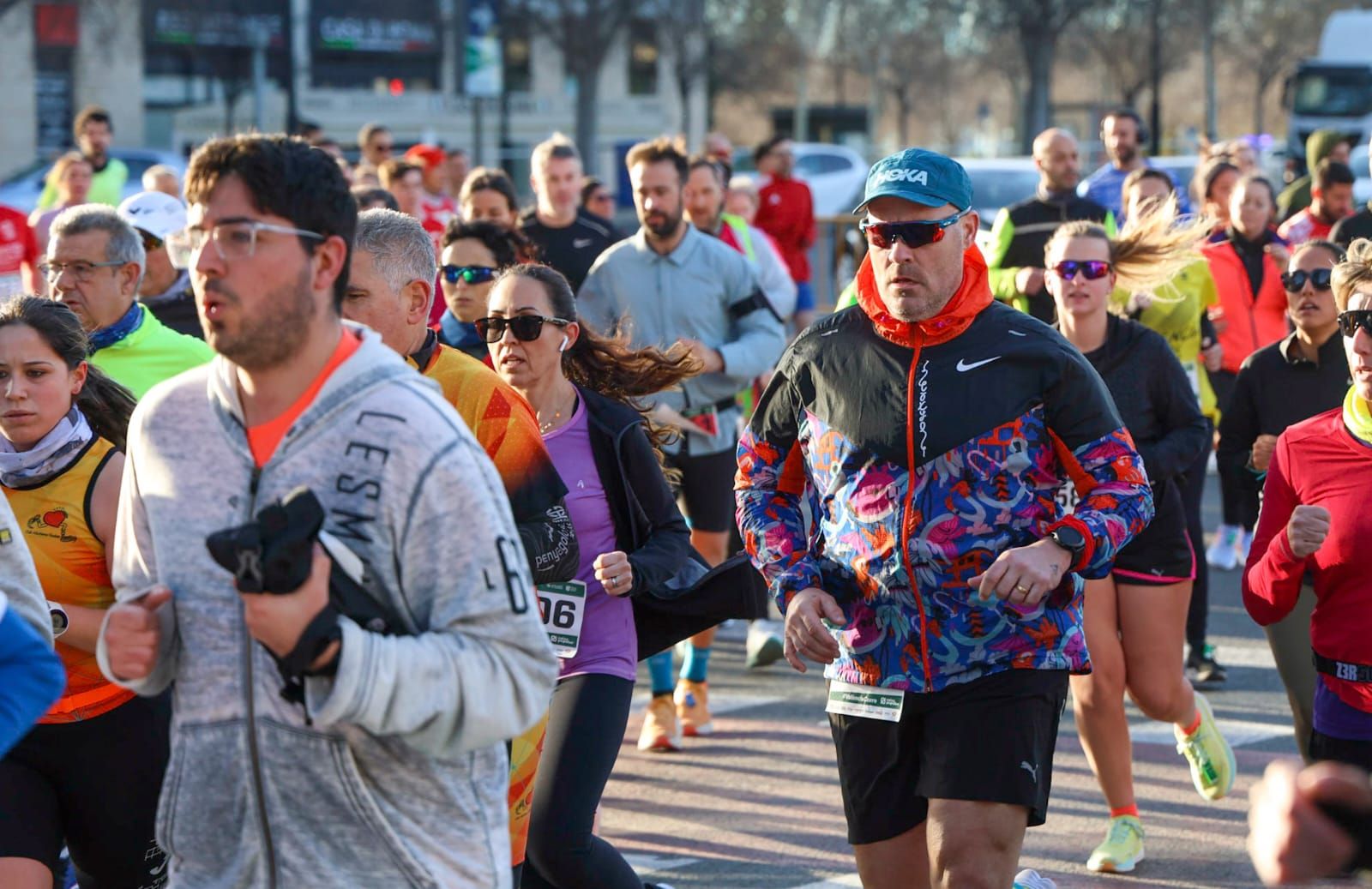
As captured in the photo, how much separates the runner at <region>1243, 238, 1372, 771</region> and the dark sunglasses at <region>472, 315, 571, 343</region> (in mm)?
1873

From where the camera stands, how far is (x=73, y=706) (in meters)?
4.43

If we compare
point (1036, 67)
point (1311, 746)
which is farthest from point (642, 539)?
point (1036, 67)

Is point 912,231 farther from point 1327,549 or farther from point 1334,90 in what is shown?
point 1334,90

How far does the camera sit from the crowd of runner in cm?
286

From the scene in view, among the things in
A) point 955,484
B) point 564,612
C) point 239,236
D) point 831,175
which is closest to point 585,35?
point 831,175

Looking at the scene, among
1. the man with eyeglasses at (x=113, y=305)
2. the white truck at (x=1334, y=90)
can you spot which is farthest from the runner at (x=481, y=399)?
the white truck at (x=1334, y=90)

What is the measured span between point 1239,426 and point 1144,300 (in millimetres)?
1048

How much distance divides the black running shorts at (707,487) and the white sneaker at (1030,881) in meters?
3.09

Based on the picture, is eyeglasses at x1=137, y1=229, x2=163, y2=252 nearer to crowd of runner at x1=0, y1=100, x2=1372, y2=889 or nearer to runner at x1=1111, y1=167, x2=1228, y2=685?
crowd of runner at x1=0, y1=100, x2=1372, y2=889

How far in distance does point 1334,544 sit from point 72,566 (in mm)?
2942

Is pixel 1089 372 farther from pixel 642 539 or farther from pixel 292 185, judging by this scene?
pixel 292 185

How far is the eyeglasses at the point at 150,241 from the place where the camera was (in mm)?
7551

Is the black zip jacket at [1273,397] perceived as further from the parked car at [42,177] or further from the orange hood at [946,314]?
the parked car at [42,177]

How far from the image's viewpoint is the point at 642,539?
5.21 metres
